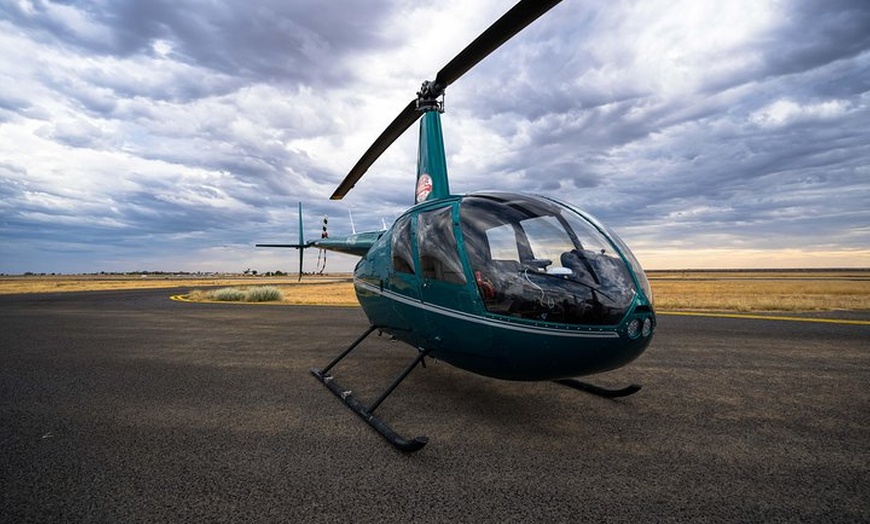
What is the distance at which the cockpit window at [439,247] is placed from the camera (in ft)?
13.8

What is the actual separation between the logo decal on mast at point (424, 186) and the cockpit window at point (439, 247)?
2876mm

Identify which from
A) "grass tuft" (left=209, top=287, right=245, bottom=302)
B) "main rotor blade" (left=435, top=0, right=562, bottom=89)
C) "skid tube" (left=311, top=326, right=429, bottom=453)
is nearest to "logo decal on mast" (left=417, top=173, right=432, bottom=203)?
"main rotor blade" (left=435, top=0, right=562, bottom=89)

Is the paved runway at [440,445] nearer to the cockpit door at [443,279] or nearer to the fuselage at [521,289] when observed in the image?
the fuselage at [521,289]

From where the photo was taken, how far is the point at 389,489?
3.18 meters

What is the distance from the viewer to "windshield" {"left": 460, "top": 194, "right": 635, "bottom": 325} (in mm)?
3582

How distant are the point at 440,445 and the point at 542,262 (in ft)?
6.71

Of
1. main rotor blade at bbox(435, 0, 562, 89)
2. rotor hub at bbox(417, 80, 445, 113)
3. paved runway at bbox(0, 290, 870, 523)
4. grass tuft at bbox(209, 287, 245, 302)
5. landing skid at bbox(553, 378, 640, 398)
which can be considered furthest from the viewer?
grass tuft at bbox(209, 287, 245, 302)

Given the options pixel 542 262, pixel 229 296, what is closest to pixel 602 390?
pixel 542 262

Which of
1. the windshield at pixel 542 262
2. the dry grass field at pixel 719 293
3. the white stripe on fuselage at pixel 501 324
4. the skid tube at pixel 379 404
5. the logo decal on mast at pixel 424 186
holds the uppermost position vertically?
the logo decal on mast at pixel 424 186

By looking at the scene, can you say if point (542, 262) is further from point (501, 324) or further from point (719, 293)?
point (719, 293)

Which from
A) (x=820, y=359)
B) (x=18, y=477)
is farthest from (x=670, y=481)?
(x=820, y=359)

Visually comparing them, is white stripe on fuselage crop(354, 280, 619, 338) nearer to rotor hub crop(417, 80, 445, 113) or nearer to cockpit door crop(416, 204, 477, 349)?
cockpit door crop(416, 204, 477, 349)

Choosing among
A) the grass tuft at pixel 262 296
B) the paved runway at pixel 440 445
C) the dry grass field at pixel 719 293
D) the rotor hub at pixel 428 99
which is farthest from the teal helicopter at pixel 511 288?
the grass tuft at pixel 262 296

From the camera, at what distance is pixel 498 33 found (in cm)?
493
